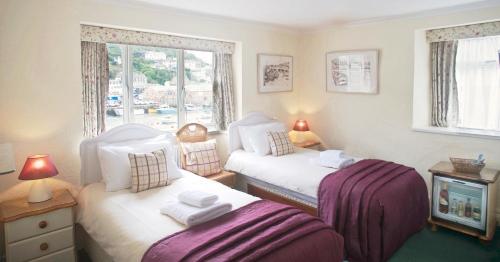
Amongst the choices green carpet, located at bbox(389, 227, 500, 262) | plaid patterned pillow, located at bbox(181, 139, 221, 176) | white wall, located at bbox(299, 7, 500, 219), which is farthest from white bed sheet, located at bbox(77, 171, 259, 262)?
white wall, located at bbox(299, 7, 500, 219)

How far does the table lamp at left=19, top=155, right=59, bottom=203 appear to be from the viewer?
2432 millimetres

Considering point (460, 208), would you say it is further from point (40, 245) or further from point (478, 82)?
point (40, 245)

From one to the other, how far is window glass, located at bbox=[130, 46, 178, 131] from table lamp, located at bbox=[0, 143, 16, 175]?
4.35ft

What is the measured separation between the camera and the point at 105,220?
230cm

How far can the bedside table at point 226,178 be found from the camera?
11.9 feet

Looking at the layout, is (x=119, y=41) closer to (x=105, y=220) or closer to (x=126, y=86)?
(x=126, y=86)

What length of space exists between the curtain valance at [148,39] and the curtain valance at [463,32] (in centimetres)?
250

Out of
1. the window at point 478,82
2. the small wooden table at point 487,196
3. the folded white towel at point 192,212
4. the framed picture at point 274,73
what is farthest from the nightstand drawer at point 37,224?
the window at point 478,82

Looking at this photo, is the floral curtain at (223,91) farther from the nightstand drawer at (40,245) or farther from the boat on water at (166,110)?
the nightstand drawer at (40,245)

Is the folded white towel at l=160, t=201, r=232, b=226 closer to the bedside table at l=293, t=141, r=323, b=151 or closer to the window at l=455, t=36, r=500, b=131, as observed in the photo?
the bedside table at l=293, t=141, r=323, b=151

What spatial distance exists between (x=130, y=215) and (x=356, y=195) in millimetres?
1796

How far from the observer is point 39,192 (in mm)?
2543

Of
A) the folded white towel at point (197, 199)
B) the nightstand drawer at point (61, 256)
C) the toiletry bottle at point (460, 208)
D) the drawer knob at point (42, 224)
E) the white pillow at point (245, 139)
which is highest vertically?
the white pillow at point (245, 139)

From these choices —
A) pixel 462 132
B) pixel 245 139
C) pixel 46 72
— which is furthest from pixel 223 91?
pixel 462 132
